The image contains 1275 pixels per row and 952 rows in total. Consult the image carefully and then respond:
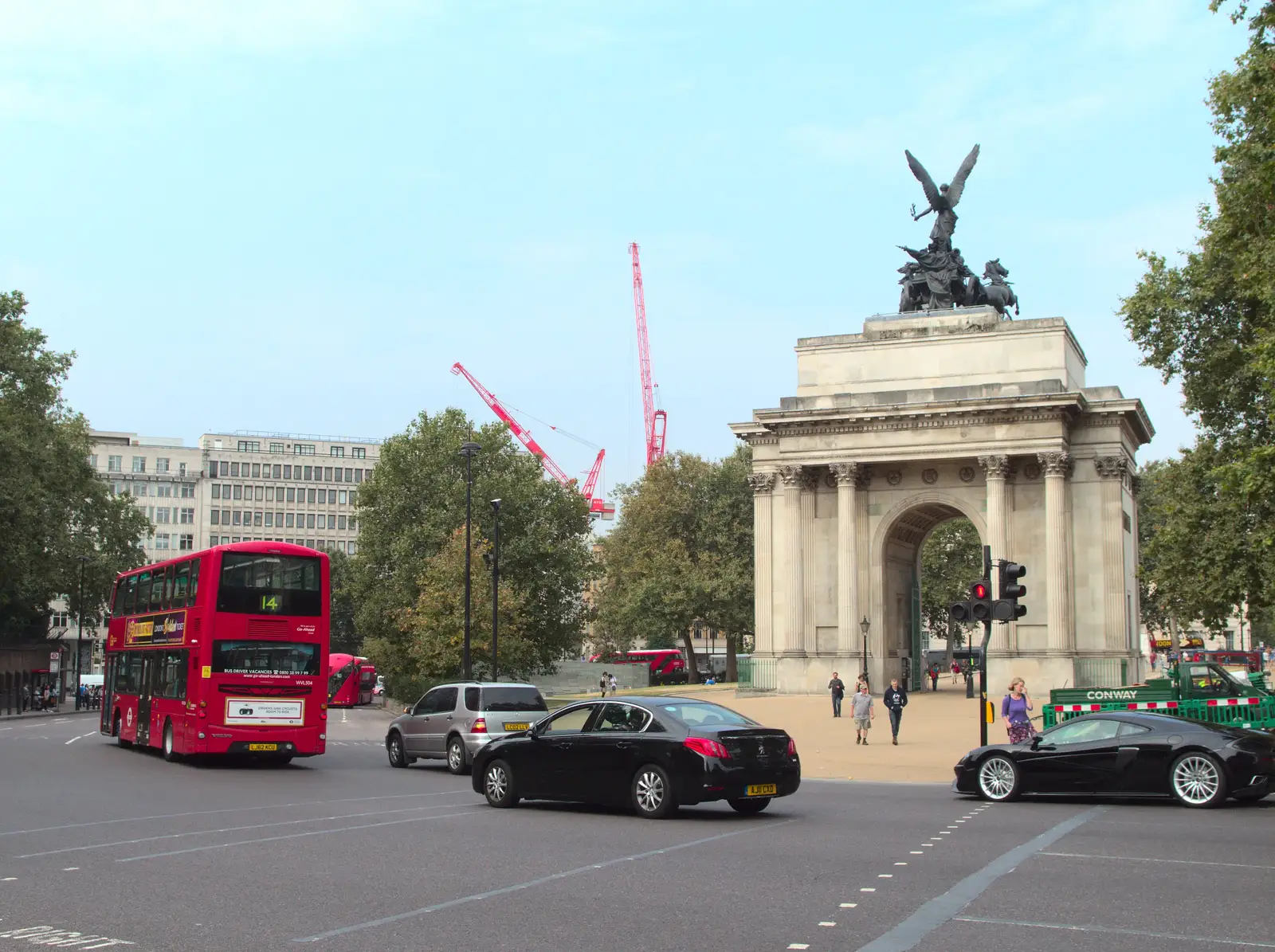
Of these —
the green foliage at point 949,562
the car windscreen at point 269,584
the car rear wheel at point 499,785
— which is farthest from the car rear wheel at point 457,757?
the green foliage at point 949,562

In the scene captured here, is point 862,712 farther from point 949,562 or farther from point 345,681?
point 949,562

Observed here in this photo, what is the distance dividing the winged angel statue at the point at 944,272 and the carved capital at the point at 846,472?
7.32 metres

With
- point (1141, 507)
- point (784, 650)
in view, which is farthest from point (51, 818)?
point (1141, 507)

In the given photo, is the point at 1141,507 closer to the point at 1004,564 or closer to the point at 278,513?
the point at 1004,564

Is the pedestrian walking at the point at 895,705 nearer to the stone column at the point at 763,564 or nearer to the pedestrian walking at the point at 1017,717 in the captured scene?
the pedestrian walking at the point at 1017,717

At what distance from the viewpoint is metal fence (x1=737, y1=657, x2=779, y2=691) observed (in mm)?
53969

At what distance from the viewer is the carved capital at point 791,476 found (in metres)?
54.2

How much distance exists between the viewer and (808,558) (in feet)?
180

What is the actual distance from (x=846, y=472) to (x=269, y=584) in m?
32.0

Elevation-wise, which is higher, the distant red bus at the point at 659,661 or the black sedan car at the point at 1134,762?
the black sedan car at the point at 1134,762

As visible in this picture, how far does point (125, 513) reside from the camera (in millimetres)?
85875

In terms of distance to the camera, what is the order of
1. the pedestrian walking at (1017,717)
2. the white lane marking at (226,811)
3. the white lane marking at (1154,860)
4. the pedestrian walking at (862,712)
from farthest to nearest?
the pedestrian walking at (862,712) < the pedestrian walking at (1017,717) < the white lane marking at (226,811) < the white lane marking at (1154,860)

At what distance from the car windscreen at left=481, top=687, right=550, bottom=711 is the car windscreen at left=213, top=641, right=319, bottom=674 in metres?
3.29

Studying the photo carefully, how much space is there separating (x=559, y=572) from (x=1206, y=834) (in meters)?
59.1
